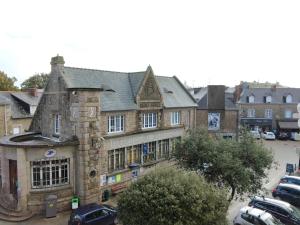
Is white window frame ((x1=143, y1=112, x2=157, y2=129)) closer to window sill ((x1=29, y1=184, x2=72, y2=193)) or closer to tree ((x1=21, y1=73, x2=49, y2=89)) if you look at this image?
window sill ((x1=29, y1=184, x2=72, y2=193))

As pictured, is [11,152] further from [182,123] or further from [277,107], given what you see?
[277,107]

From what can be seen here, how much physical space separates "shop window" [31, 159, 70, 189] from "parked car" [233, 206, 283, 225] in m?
13.0

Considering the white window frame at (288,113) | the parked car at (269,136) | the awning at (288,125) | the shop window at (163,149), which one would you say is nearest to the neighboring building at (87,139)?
the shop window at (163,149)

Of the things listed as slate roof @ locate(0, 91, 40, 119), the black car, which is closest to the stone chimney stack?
slate roof @ locate(0, 91, 40, 119)

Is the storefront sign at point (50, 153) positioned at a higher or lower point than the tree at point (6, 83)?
lower

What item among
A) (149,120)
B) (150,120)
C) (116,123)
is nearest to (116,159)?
(116,123)

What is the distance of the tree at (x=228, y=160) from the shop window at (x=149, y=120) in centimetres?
679

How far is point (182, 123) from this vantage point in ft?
112

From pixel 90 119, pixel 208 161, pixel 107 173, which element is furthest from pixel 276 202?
pixel 90 119

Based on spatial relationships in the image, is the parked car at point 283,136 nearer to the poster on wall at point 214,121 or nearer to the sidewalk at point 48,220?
the poster on wall at point 214,121

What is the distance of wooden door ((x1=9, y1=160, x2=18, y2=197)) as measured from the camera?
2248 centimetres

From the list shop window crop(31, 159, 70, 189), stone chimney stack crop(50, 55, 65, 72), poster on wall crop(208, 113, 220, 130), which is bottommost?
shop window crop(31, 159, 70, 189)

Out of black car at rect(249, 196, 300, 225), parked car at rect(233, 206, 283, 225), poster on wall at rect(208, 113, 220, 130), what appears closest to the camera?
parked car at rect(233, 206, 283, 225)

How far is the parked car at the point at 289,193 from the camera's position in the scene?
80.3ft
